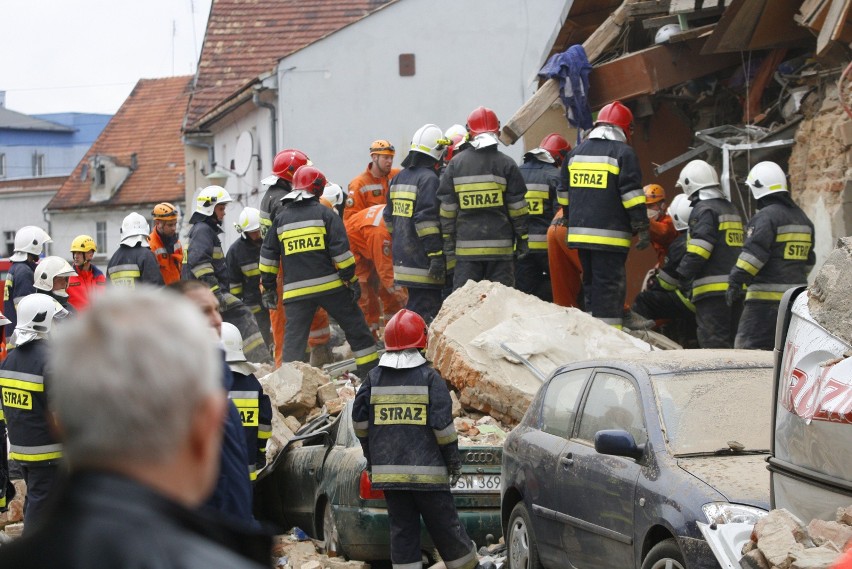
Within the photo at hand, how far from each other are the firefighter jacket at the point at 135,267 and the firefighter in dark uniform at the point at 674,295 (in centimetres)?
486

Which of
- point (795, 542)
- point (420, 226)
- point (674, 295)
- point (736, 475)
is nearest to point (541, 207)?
point (420, 226)

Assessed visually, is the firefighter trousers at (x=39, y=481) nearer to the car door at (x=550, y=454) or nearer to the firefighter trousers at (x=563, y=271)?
the car door at (x=550, y=454)

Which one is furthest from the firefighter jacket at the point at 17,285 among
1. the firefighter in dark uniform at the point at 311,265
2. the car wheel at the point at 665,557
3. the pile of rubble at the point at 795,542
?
the pile of rubble at the point at 795,542

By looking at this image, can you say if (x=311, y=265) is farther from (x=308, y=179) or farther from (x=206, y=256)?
(x=206, y=256)

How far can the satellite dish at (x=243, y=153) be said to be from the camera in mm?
29656

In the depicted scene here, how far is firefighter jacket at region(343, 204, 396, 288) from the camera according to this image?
1427cm

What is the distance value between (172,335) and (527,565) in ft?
20.2

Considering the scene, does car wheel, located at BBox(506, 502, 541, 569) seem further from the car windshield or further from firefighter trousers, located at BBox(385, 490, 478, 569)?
the car windshield

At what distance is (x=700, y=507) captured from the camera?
5.94 metres

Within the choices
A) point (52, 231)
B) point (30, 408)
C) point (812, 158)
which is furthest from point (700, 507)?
point (52, 231)

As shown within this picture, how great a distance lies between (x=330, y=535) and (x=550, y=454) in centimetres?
241

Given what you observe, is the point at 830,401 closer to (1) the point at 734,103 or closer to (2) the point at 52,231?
(1) the point at 734,103

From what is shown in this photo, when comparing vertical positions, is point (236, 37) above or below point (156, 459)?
above

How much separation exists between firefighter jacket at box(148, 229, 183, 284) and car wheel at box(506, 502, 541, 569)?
7.10 metres
